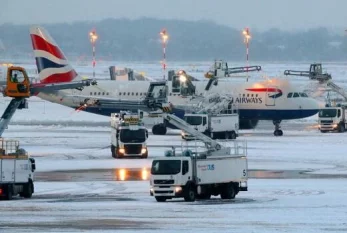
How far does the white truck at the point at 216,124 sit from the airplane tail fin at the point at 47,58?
1311 cm

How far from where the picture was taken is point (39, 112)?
340 feet

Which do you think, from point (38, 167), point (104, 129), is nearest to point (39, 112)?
point (104, 129)

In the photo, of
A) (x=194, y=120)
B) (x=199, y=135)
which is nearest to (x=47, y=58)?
(x=194, y=120)

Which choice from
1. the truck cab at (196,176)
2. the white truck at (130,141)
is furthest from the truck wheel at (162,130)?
the truck cab at (196,176)

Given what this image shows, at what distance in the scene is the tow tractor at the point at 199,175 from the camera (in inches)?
1470

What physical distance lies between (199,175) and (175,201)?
122 centimetres

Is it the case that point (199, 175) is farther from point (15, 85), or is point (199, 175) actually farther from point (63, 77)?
point (63, 77)

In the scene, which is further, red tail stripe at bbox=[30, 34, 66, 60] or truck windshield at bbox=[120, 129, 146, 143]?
red tail stripe at bbox=[30, 34, 66, 60]

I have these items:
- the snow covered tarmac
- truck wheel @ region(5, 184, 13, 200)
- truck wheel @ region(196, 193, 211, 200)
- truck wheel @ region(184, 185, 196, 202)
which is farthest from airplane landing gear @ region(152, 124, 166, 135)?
truck wheel @ region(184, 185, 196, 202)

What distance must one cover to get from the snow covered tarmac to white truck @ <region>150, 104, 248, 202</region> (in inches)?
16.7

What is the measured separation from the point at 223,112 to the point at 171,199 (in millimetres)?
38223

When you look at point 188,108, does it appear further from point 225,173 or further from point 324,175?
point 225,173

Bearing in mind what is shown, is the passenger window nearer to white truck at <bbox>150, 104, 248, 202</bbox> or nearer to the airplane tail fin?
white truck at <bbox>150, 104, 248, 202</bbox>

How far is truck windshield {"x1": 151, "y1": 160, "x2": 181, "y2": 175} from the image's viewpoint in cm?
3731
